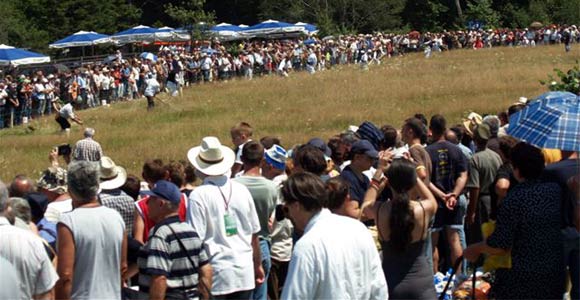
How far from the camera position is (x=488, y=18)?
7194 cm

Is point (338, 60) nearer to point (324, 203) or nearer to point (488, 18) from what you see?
point (488, 18)

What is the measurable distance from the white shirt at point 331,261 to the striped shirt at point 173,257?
142cm

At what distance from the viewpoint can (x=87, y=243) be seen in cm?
631

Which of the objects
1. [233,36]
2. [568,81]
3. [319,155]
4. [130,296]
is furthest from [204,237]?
[233,36]

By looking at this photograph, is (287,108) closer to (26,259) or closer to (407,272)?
(407,272)

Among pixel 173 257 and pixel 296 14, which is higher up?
pixel 173 257

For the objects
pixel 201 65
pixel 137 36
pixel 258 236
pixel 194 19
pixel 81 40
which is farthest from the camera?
pixel 137 36

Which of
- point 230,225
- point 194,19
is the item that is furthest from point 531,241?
point 194,19

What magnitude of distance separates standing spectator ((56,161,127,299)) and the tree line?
51.3m

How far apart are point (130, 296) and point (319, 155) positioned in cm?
217

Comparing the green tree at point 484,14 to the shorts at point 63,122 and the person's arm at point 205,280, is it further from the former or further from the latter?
the person's arm at point 205,280

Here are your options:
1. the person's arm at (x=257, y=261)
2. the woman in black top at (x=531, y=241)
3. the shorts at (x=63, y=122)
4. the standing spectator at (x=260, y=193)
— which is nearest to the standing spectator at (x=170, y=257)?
the person's arm at (x=257, y=261)

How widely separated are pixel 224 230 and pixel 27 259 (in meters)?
1.77

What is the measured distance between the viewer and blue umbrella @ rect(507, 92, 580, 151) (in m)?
7.04
